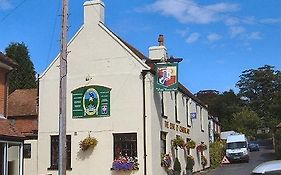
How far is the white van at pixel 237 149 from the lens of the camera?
45625 millimetres

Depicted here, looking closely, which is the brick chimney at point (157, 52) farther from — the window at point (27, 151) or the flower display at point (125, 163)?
the window at point (27, 151)

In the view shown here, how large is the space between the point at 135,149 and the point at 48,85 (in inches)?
264

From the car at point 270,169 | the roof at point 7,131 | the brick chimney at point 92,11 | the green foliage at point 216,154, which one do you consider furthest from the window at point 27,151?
the car at point 270,169

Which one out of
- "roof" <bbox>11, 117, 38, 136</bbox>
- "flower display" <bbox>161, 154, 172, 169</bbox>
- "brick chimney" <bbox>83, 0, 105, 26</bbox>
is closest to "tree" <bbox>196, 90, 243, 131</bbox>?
"roof" <bbox>11, 117, 38, 136</bbox>

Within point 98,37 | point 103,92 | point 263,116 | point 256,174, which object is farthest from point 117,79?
point 263,116

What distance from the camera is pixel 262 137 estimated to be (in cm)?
8988

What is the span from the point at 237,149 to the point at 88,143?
25.3 metres

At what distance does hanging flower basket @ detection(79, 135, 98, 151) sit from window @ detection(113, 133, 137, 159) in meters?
1.10

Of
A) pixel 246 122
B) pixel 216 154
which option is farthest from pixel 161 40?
pixel 246 122

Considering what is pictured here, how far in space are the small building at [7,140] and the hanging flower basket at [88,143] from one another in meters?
4.38

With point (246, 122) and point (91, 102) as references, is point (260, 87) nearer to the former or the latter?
point (246, 122)

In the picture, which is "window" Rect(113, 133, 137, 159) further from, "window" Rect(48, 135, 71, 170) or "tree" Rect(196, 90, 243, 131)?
"tree" Rect(196, 90, 243, 131)

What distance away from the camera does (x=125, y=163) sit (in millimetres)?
23734

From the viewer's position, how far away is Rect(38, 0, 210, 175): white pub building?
79.4ft
